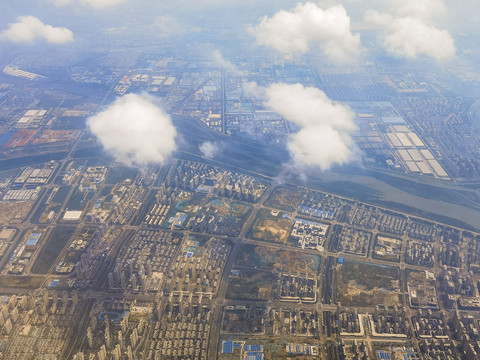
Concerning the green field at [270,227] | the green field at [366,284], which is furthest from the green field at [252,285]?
the green field at [366,284]

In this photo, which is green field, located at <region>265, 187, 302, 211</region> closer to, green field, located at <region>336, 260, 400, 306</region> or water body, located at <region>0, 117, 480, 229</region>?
water body, located at <region>0, 117, 480, 229</region>

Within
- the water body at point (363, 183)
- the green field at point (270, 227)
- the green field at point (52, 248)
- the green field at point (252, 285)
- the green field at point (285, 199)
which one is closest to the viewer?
the green field at point (252, 285)

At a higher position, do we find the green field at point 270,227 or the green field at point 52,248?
the green field at point 270,227

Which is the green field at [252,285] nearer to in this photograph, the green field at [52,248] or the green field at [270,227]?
the green field at [270,227]

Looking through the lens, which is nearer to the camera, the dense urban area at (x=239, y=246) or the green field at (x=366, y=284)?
the dense urban area at (x=239, y=246)

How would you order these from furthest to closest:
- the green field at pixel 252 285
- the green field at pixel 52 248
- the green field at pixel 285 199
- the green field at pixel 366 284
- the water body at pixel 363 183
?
the green field at pixel 285 199 < the water body at pixel 363 183 < the green field at pixel 52 248 < the green field at pixel 252 285 < the green field at pixel 366 284

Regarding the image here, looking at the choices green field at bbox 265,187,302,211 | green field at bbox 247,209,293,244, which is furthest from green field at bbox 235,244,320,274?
green field at bbox 265,187,302,211

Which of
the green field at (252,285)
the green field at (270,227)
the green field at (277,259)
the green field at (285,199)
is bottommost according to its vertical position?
the green field at (252,285)

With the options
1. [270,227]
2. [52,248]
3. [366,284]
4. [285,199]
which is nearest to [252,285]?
[270,227]

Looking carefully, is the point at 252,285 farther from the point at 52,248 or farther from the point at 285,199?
the point at 52,248

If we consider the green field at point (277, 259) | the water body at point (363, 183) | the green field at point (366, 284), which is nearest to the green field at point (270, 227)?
the green field at point (277, 259)

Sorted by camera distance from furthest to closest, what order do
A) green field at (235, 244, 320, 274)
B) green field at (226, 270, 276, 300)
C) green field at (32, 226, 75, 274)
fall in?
green field at (32, 226, 75, 274)
green field at (235, 244, 320, 274)
green field at (226, 270, 276, 300)

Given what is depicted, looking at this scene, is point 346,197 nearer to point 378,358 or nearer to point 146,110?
point 378,358

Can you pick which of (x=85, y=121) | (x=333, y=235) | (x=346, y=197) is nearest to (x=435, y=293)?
(x=333, y=235)
